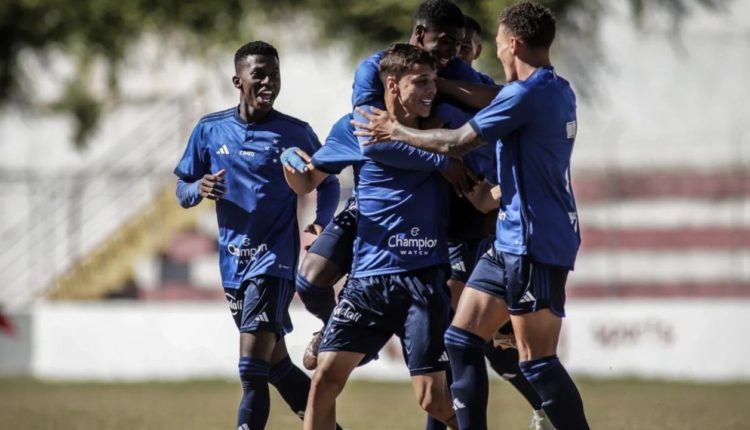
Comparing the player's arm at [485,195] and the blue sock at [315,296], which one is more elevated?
the player's arm at [485,195]

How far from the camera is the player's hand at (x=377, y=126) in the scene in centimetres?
763

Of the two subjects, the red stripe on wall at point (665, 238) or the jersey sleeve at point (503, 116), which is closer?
the jersey sleeve at point (503, 116)

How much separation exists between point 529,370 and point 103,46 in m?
21.2

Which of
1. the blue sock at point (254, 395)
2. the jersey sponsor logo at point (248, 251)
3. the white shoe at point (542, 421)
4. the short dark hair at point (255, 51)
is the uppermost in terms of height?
the short dark hair at point (255, 51)

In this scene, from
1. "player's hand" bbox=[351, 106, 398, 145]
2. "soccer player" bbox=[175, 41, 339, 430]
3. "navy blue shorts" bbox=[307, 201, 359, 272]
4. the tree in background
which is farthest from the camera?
the tree in background

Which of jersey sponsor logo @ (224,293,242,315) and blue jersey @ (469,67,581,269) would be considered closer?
blue jersey @ (469,67,581,269)

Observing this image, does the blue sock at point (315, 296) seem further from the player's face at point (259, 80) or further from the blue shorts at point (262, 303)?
the player's face at point (259, 80)

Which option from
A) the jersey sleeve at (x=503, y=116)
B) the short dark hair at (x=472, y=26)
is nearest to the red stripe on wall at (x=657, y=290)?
the short dark hair at (x=472, y=26)

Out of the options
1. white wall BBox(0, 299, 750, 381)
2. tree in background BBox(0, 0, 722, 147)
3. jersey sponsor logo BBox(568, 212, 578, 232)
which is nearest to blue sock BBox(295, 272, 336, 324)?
jersey sponsor logo BBox(568, 212, 578, 232)

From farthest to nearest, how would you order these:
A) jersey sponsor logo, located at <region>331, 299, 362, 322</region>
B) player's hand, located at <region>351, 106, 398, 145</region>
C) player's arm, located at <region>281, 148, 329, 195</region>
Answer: player's arm, located at <region>281, 148, 329, 195</region>
jersey sponsor logo, located at <region>331, 299, 362, 322</region>
player's hand, located at <region>351, 106, 398, 145</region>

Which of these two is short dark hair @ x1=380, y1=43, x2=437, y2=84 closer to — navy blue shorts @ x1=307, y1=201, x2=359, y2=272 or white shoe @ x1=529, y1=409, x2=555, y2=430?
navy blue shorts @ x1=307, y1=201, x2=359, y2=272

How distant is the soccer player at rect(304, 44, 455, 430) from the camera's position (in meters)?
7.83

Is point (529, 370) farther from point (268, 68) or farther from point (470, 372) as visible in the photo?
point (268, 68)

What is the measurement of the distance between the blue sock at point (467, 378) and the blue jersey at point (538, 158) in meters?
0.57
